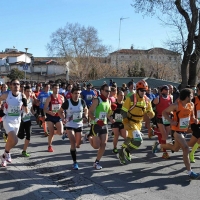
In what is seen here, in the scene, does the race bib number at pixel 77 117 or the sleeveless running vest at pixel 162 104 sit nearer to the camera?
the race bib number at pixel 77 117

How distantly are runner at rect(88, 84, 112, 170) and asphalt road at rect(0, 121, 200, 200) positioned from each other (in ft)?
1.63

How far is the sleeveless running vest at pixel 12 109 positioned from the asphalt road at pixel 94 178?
3.38 ft

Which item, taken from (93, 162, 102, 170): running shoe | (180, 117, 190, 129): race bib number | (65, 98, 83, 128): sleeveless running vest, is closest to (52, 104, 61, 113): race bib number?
(65, 98, 83, 128): sleeveless running vest

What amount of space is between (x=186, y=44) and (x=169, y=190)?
1555 cm

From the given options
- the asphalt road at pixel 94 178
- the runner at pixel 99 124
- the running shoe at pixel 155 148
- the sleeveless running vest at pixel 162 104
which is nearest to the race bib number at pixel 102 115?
the runner at pixel 99 124

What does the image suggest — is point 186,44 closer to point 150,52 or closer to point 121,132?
point 121,132

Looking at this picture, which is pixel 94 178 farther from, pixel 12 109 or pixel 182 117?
pixel 12 109

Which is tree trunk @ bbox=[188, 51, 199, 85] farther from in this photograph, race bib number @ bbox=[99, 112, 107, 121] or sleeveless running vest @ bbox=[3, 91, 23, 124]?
sleeveless running vest @ bbox=[3, 91, 23, 124]

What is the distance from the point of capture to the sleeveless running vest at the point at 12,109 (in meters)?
7.11

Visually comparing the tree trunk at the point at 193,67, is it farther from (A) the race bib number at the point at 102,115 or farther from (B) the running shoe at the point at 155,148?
(A) the race bib number at the point at 102,115

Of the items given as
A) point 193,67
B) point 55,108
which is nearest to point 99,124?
point 55,108

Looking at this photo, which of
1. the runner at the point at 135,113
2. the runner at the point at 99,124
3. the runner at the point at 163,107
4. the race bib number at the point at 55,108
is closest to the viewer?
the runner at the point at 99,124

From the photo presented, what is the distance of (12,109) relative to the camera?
7117mm

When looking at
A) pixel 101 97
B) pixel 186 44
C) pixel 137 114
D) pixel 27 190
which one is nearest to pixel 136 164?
pixel 137 114
